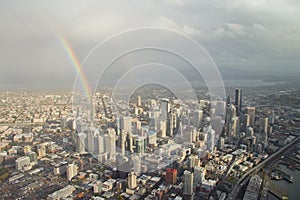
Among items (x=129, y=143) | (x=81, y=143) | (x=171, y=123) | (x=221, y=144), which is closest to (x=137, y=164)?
(x=129, y=143)

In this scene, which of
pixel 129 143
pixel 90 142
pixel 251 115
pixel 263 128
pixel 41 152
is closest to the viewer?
pixel 129 143

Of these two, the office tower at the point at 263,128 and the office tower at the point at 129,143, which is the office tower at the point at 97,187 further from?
the office tower at the point at 263,128

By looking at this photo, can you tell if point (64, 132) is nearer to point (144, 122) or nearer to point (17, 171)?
point (17, 171)

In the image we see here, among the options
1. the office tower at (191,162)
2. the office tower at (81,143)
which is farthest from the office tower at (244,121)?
the office tower at (81,143)

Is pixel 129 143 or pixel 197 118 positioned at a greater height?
pixel 197 118

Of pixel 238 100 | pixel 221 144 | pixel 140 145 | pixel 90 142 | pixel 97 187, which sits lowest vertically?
pixel 97 187

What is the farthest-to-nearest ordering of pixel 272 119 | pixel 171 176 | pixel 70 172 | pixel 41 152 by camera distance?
pixel 272 119, pixel 41 152, pixel 70 172, pixel 171 176

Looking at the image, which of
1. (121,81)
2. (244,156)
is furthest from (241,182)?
(121,81)

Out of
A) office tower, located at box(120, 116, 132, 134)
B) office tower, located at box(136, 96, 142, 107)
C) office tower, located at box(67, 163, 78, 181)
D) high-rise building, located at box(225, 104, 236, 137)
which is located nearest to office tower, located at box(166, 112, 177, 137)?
office tower, located at box(136, 96, 142, 107)

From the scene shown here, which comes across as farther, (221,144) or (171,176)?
(221,144)

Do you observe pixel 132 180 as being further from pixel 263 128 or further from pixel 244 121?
pixel 263 128

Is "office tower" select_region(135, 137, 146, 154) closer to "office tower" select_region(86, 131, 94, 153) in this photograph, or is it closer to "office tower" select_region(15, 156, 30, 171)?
"office tower" select_region(86, 131, 94, 153)
